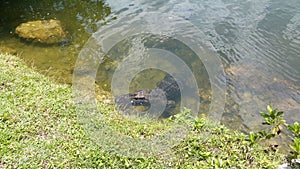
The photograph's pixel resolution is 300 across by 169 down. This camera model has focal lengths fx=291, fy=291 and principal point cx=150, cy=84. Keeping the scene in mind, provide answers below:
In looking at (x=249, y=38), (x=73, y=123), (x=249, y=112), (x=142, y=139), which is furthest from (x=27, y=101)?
(x=249, y=38)

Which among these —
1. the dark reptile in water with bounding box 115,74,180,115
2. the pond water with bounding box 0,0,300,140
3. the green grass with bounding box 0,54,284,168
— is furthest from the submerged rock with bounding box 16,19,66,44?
the dark reptile in water with bounding box 115,74,180,115

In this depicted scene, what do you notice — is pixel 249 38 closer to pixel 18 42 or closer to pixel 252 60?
pixel 252 60

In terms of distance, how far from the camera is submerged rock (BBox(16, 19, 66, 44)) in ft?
28.5

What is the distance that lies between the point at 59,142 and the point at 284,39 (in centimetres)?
738

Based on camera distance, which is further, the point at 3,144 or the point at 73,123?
the point at 73,123

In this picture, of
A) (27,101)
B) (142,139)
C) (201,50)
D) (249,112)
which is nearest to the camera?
(142,139)

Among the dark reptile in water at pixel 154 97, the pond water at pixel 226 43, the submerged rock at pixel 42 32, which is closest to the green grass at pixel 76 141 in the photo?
the dark reptile in water at pixel 154 97

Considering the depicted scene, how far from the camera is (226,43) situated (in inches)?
352

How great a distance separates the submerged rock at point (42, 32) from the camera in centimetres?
870

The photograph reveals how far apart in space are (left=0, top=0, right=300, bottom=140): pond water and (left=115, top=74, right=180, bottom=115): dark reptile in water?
40 cm

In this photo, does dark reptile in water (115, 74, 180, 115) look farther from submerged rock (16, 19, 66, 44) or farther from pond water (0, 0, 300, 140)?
submerged rock (16, 19, 66, 44)

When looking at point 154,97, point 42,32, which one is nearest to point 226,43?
point 154,97

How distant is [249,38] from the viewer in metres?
9.11

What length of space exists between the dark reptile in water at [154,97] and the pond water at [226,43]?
404mm
